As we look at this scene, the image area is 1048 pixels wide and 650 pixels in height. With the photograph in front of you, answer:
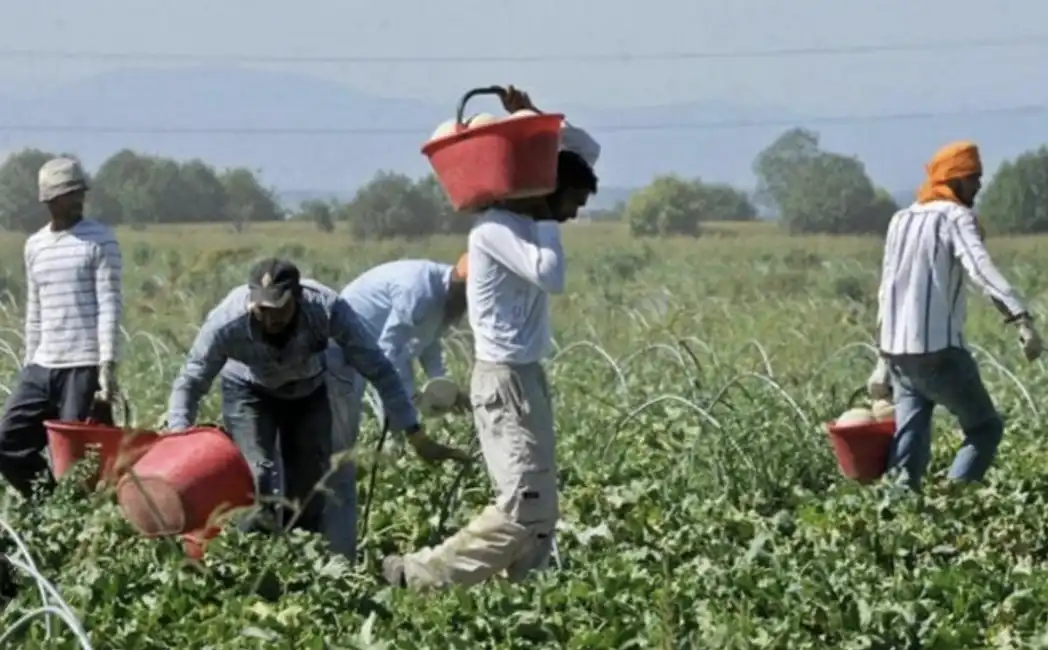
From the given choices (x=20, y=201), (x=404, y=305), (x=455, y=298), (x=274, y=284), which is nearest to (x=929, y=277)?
(x=455, y=298)

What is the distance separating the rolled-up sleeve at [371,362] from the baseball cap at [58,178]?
1.44 meters

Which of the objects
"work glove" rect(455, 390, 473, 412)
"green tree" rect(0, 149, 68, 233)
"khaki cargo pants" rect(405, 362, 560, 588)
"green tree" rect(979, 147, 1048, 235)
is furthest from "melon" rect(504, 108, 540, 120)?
"green tree" rect(979, 147, 1048, 235)

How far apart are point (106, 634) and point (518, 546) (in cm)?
143

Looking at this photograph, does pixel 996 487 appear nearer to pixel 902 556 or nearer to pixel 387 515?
pixel 902 556

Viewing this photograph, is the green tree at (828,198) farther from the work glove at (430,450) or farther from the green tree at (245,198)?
the work glove at (430,450)

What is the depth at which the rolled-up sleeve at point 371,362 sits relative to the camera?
20.2 ft

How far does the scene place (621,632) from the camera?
4867mm

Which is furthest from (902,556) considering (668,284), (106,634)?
(668,284)

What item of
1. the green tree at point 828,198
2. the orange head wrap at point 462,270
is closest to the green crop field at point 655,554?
the orange head wrap at point 462,270

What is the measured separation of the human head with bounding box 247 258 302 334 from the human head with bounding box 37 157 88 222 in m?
1.43

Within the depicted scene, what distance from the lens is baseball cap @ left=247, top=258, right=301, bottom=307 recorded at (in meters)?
5.98

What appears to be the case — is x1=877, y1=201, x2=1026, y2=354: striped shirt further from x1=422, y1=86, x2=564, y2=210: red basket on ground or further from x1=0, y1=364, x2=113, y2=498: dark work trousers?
x1=0, y1=364, x2=113, y2=498: dark work trousers

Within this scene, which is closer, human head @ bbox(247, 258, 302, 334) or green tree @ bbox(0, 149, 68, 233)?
human head @ bbox(247, 258, 302, 334)

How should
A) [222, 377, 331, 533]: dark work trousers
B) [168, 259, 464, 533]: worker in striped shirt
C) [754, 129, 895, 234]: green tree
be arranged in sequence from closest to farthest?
[168, 259, 464, 533]: worker in striped shirt, [222, 377, 331, 533]: dark work trousers, [754, 129, 895, 234]: green tree
